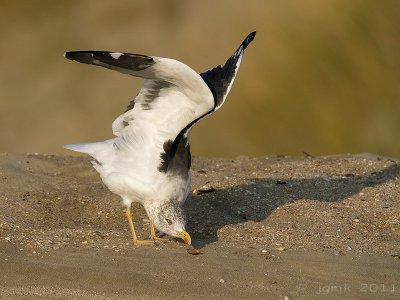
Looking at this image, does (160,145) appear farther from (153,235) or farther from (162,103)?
(153,235)

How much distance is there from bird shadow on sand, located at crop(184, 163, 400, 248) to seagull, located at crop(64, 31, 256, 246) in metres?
0.45

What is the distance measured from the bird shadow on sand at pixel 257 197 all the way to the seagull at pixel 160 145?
0.45m

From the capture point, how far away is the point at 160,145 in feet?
24.7

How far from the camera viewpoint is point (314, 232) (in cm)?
812

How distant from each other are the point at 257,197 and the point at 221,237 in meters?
1.38

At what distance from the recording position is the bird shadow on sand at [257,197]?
8.30 m

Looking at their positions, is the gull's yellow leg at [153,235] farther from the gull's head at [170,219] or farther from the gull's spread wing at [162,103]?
the gull's spread wing at [162,103]

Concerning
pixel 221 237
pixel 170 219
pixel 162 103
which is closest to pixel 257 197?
pixel 221 237

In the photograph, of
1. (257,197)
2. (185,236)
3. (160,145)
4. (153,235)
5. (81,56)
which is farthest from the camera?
(257,197)

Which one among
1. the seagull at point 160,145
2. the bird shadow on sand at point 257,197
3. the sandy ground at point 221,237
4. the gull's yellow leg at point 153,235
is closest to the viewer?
the sandy ground at point 221,237

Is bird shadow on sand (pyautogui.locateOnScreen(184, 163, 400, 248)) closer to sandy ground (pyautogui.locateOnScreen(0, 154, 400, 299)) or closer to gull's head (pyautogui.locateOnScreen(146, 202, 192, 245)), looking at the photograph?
sandy ground (pyautogui.locateOnScreen(0, 154, 400, 299))

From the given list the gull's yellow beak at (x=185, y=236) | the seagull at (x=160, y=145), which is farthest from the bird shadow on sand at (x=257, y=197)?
the seagull at (x=160, y=145)

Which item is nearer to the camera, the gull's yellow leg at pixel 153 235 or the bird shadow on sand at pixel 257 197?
the gull's yellow leg at pixel 153 235

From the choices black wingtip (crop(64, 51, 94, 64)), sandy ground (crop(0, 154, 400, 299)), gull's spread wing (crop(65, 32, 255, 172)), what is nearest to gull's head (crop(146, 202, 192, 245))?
sandy ground (crop(0, 154, 400, 299))
